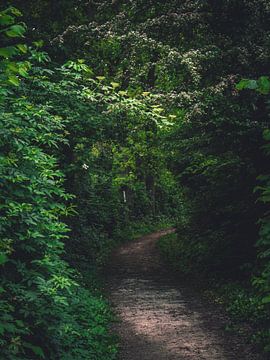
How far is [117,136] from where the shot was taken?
1314 centimetres

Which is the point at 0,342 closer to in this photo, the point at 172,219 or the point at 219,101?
the point at 219,101

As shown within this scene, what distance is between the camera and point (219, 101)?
37.7 ft

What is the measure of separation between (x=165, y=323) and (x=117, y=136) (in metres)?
5.53

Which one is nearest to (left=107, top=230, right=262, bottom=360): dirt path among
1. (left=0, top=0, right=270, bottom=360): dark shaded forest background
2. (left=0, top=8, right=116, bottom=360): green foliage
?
(left=0, top=0, right=270, bottom=360): dark shaded forest background

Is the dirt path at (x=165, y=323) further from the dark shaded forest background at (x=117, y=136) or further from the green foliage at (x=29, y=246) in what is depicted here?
the green foliage at (x=29, y=246)

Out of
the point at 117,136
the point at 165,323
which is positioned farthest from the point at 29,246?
the point at 117,136

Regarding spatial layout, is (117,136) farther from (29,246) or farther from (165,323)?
(29,246)

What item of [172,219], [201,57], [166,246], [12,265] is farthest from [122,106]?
[172,219]

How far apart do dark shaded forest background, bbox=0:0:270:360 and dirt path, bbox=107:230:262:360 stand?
0.49 m

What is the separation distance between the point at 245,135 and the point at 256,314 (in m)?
4.24

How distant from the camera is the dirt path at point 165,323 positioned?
8.45 meters

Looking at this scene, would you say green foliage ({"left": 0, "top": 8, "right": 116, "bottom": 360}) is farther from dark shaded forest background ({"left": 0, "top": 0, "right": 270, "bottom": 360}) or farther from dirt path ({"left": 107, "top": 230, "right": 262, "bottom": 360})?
dirt path ({"left": 107, "top": 230, "right": 262, "bottom": 360})

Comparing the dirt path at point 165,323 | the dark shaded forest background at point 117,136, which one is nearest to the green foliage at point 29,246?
the dark shaded forest background at point 117,136

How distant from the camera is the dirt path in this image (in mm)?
8445
